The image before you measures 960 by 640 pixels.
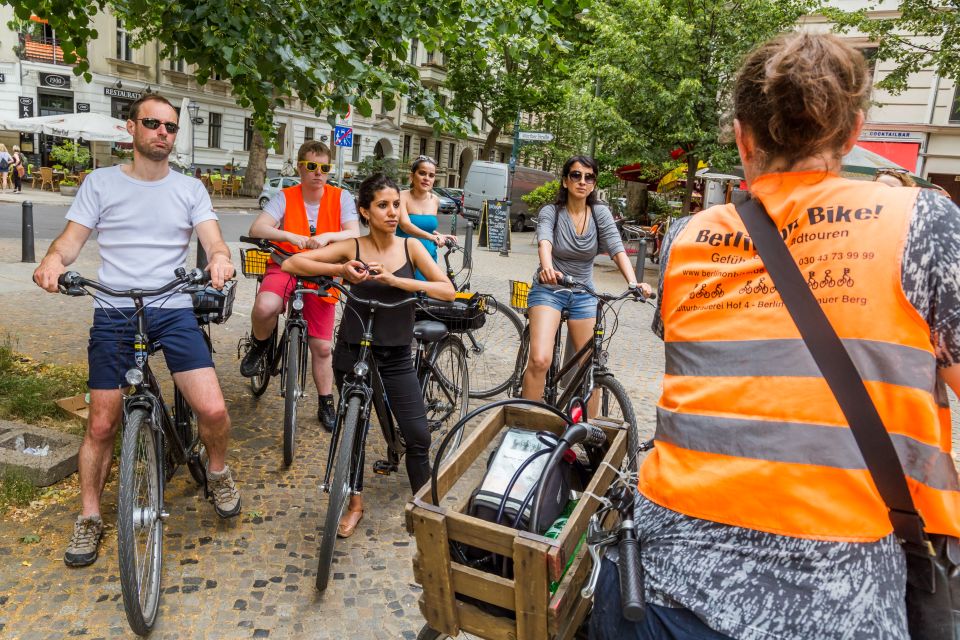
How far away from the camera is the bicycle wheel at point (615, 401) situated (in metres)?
4.41

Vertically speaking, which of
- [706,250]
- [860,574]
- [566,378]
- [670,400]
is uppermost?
[706,250]

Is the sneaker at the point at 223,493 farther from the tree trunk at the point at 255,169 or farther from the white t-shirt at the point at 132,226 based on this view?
the tree trunk at the point at 255,169

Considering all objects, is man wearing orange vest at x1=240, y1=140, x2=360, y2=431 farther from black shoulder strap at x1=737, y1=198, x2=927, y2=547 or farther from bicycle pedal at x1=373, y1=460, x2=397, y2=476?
black shoulder strap at x1=737, y1=198, x2=927, y2=547

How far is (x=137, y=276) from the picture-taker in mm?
3367

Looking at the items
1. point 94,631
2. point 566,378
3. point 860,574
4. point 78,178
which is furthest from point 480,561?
point 78,178

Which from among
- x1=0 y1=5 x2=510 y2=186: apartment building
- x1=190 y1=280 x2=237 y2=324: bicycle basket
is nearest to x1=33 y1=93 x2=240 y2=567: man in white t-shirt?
x1=190 y1=280 x2=237 y2=324: bicycle basket

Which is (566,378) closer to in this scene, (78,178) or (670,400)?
(670,400)

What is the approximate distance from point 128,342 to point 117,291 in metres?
0.27

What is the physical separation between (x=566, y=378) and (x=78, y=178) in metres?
26.6

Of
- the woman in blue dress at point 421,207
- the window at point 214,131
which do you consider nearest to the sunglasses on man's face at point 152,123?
the woman in blue dress at point 421,207

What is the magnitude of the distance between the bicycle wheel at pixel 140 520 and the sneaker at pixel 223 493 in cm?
48

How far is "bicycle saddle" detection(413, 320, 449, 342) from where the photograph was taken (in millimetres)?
4637

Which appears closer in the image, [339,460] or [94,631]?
[94,631]

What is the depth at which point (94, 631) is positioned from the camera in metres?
2.86
